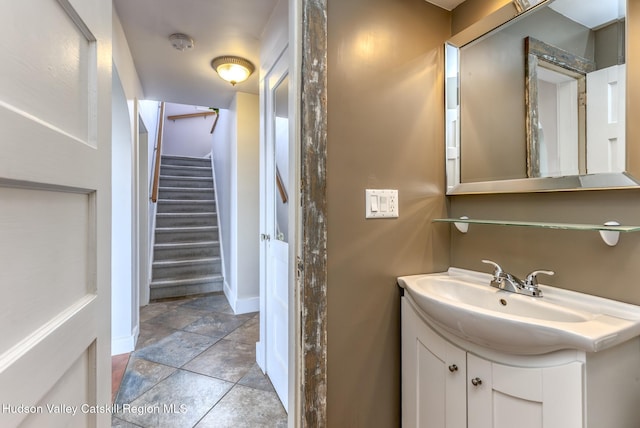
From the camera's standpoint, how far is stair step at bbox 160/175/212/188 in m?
5.21

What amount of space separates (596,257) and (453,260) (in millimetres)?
561

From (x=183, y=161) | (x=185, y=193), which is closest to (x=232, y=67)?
(x=185, y=193)

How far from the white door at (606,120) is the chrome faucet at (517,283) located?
0.42 metres

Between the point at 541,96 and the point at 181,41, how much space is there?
89.9 inches

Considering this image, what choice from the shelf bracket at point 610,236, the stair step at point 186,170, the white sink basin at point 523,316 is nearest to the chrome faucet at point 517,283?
the white sink basin at point 523,316

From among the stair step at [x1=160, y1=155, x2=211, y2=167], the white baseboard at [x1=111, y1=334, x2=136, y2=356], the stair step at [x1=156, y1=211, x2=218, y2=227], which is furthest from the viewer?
the stair step at [x1=160, y1=155, x2=211, y2=167]

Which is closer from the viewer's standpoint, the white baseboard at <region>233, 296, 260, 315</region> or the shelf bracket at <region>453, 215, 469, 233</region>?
the shelf bracket at <region>453, 215, 469, 233</region>

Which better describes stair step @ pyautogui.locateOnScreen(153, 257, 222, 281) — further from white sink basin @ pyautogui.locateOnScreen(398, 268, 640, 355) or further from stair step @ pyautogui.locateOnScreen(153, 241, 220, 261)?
white sink basin @ pyautogui.locateOnScreen(398, 268, 640, 355)

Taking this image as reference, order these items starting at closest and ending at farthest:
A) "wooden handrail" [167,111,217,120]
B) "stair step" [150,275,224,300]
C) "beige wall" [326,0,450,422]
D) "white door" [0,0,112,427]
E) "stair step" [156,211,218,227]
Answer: "white door" [0,0,112,427], "beige wall" [326,0,450,422], "stair step" [150,275,224,300], "stair step" [156,211,218,227], "wooden handrail" [167,111,217,120]

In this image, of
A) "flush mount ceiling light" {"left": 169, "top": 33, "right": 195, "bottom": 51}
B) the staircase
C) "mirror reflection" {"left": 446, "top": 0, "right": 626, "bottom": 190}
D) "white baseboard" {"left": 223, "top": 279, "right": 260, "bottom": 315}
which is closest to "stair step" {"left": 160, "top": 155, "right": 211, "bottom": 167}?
the staircase

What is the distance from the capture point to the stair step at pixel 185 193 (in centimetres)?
496

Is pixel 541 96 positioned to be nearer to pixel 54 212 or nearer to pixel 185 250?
pixel 54 212

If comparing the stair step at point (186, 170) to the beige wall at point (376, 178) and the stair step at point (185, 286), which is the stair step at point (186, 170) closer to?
the stair step at point (185, 286)

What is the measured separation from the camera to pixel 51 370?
521 mm
